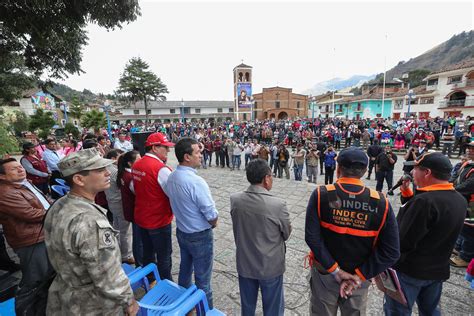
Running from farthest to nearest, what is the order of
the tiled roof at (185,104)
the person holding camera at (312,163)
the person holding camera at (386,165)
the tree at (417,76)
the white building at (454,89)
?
the tiled roof at (185,104)
the tree at (417,76)
the white building at (454,89)
the person holding camera at (312,163)
the person holding camera at (386,165)

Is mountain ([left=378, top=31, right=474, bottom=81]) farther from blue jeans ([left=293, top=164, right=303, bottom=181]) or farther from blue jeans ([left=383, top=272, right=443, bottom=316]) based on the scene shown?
blue jeans ([left=383, top=272, right=443, bottom=316])

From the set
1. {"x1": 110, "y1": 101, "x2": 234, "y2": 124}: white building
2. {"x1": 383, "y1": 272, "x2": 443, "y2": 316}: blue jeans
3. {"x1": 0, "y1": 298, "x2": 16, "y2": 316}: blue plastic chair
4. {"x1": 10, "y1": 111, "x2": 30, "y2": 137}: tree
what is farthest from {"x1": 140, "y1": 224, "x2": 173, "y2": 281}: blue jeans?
{"x1": 110, "y1": 101, "x2": 234, "y2": 124}: white building

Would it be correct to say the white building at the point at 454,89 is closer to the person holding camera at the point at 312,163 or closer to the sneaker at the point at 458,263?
the person holding camera at the point at 312,163

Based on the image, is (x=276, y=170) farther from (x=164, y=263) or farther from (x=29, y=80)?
(x=29, y=80)

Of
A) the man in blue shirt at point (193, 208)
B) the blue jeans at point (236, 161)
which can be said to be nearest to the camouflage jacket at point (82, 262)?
the man in blue shirt at point (193, 208)

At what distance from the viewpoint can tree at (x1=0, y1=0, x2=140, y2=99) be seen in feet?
13.8

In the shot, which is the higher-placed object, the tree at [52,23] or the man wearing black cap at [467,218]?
the tree at [52,23]

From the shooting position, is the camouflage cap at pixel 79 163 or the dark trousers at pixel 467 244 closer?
the camouflage cap at pixel 79 163

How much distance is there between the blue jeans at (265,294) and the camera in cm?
211

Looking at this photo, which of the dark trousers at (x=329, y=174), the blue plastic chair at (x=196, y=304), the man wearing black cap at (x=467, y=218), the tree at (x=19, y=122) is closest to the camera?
the blue plastic chair at (x=196, y=304)

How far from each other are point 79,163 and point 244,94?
4571 centimetres

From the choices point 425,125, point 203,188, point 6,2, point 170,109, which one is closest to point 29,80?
point 6,2

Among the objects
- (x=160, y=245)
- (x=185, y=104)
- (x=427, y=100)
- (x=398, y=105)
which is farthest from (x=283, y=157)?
(x=185, y=104)

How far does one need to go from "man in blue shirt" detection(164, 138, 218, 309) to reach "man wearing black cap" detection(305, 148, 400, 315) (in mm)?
1044
